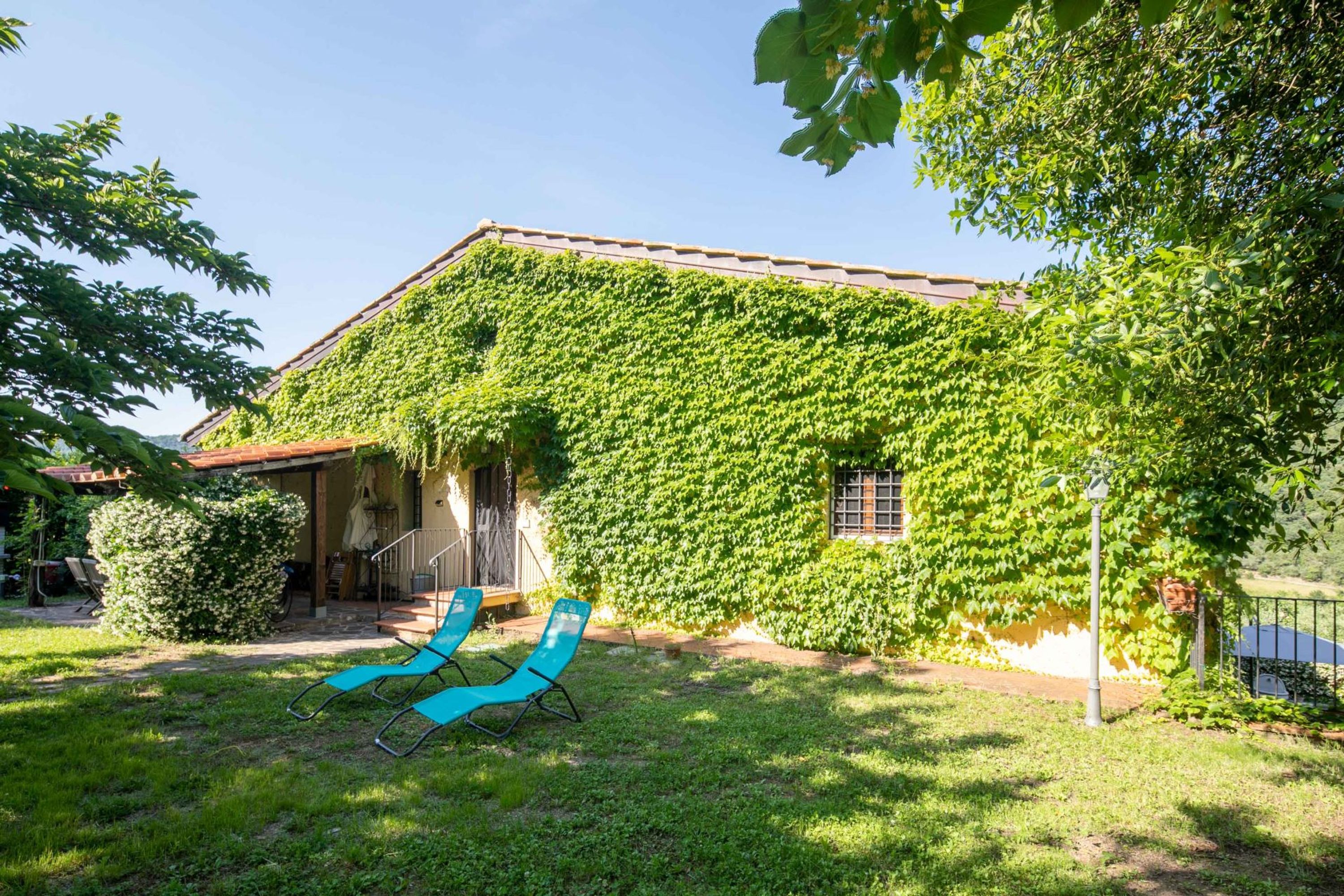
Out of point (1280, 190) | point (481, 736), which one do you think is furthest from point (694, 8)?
point (481, 736)

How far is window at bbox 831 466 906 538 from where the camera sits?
28.4ft

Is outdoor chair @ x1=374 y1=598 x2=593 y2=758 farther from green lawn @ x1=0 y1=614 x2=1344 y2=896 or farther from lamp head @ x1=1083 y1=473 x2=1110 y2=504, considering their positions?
lamp head @ x1=1083 y1=473 x2=1110 y2=504

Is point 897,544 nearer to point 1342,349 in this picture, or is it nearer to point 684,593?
point 684,593

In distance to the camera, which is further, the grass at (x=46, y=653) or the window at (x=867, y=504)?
the window at (x=867, y=504)

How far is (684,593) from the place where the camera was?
9562 millimetres

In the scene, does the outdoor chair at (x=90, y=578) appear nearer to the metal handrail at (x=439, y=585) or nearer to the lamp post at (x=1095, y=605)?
the metal handrail at (x=439, y=585)

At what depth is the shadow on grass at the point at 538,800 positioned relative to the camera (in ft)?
11.1

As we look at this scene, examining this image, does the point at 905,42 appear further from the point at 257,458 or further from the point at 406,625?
the point at 257,458

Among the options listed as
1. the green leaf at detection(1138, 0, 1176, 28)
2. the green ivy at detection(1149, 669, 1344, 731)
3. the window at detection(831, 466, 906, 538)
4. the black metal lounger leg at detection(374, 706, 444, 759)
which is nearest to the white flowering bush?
the black metal lounger leg at detection(374, 706, 444, 759)

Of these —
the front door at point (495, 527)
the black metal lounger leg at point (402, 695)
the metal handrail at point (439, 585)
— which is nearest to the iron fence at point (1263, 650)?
the black metal lounger leg at point (402, 695)

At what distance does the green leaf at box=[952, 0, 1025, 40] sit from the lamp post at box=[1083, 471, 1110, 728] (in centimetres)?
502

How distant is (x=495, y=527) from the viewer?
12.0 m

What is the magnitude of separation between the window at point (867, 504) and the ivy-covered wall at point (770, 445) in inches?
9.2

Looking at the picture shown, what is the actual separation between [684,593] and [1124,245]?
650 centimetres
